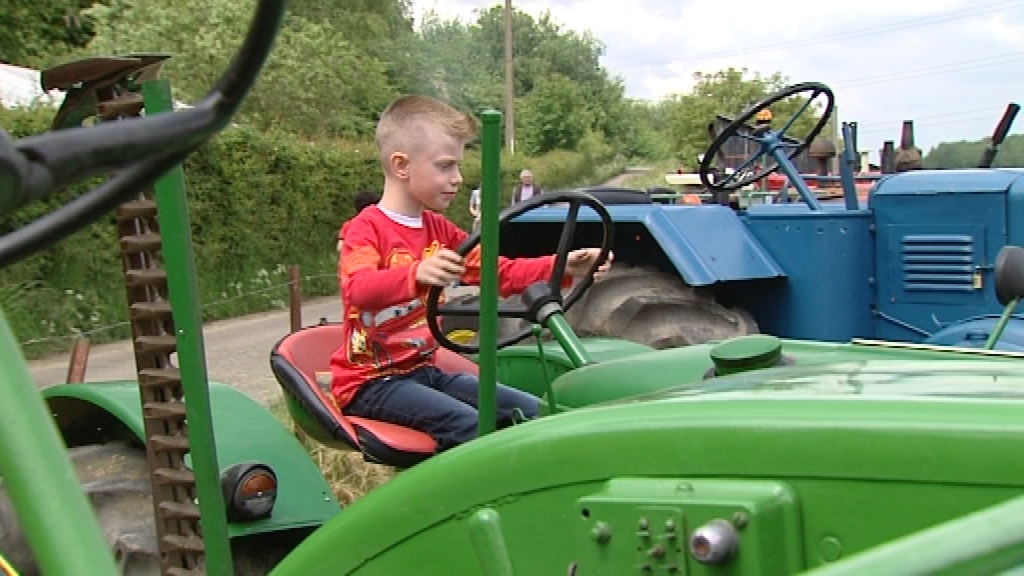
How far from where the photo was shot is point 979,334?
13.8 ft

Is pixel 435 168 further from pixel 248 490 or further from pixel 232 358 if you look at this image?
pixel 232 358

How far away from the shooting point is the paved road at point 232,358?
785 cm

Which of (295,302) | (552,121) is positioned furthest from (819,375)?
(552,121)

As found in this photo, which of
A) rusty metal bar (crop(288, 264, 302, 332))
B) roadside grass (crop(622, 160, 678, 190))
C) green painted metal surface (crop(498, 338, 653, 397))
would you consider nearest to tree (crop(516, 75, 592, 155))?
roadside grass (crop(622, 160, 678, 190))

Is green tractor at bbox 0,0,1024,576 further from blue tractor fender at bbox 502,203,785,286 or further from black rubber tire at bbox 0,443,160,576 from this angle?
blue tractor fender at bbox 502,203,785,286

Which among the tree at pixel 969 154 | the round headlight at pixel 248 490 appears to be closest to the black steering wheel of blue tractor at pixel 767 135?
the tree at pixel 969 154

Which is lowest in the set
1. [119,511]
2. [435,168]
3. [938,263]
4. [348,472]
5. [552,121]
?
[348,472]

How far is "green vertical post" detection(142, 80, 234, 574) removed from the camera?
2.18 meters

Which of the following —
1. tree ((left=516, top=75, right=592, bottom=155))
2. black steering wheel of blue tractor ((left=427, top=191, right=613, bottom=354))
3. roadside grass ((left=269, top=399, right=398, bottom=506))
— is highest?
tree ((left=516, top=75, right=592, bottom=155))

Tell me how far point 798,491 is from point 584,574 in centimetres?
29

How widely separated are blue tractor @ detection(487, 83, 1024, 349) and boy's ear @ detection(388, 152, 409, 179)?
6.02 ft

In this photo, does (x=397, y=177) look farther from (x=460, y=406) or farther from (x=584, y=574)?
(x=584, y=574)

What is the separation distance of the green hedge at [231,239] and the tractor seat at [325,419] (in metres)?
4.20

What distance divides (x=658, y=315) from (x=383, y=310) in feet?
6.76
